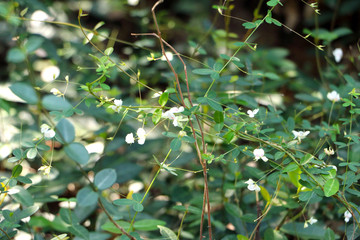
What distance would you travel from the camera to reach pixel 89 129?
143cm

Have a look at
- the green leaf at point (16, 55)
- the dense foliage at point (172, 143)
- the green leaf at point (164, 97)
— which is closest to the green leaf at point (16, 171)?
the dense foliage at point (172, 143)

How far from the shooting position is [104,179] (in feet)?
3.07

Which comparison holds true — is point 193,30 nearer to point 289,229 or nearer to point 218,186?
point 218,186

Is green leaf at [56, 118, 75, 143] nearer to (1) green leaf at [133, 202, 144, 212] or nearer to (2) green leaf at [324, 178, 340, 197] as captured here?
(1) green leaf at [133, 202, 144, 212]

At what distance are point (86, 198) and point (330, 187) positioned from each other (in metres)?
0.50

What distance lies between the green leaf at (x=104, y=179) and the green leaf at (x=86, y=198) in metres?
0.04

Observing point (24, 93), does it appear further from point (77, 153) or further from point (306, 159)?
point (306, 159)

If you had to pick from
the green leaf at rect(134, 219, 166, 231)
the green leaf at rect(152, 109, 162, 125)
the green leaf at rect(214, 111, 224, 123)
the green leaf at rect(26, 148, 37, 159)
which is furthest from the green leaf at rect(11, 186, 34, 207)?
the green leaf at rect(214, 111, 224, 123)

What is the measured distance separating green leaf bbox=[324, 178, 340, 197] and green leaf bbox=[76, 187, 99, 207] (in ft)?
1.54

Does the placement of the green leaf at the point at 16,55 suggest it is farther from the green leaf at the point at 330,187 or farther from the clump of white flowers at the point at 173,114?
the green leaf at the point at 330,187

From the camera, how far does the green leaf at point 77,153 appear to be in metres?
0.88

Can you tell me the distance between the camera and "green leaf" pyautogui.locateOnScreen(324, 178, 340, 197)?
760mm

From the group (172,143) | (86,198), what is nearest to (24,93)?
(86,198)

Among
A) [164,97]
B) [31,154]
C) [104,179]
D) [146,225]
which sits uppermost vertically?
[164,97]
